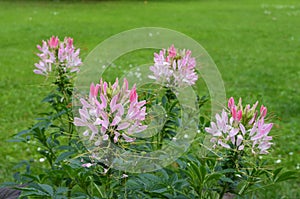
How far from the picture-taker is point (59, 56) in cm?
197

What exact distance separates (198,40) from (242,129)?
324 inches

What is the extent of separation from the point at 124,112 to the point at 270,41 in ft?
28.0

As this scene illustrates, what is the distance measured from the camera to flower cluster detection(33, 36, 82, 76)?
1.98 metres

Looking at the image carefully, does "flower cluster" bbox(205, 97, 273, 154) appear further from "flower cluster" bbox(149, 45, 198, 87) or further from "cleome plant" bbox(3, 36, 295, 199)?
"flower cluster" bbox(149, 45, 198, 87)

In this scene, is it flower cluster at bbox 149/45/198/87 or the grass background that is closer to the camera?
flower cluster at bbox 149/45/198/87

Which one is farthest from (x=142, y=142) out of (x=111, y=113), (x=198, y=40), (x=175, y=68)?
(x=198, y=40)

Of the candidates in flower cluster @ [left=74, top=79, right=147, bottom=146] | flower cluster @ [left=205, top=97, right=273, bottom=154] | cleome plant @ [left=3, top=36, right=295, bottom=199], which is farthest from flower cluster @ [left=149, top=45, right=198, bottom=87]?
flower cluster @ [left=74, top=79, right=147, bottom=146]

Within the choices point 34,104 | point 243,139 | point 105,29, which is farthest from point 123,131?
point 105,29

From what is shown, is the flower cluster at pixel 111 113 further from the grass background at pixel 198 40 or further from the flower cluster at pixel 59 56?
the flower cluster at pixel 59 56

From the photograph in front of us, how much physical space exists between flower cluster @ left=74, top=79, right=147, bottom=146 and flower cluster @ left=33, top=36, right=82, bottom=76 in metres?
0.71

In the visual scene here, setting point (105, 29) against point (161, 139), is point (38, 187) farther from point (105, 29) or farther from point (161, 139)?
point (105, 29)

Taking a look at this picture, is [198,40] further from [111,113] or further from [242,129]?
[111,113]

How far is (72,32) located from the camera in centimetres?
1010

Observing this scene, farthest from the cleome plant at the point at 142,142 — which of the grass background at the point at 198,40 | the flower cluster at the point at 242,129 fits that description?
the grass background at the point at 198,40
